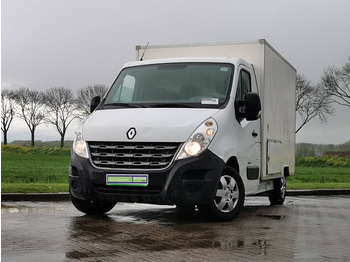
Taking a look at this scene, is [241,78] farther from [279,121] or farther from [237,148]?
[279,121]

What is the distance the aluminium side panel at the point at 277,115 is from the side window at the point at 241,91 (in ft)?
2.44

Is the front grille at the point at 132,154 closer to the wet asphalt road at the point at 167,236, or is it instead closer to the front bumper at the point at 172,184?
the front bumper at the point at 172,184

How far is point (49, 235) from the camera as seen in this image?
7.47 metres

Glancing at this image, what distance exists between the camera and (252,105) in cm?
930

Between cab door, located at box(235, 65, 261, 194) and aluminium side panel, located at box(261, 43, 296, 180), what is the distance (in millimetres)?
466

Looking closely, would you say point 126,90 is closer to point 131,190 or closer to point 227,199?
point 131,190

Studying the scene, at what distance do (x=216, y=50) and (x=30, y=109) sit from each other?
49.5 meters

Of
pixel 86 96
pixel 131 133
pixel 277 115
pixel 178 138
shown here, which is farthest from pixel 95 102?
pixel 86 96

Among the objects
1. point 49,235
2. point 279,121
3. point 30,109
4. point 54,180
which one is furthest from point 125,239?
point 30,109

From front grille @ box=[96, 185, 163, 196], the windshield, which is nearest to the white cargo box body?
the windshield

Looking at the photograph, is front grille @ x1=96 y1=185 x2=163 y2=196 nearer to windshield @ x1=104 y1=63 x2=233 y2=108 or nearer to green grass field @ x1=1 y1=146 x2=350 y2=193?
windshield @ x1=104 y1=63 x2=233 y2=108

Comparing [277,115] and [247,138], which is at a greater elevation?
[277,115]

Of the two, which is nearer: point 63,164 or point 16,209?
point 16,209

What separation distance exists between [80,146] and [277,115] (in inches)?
185
